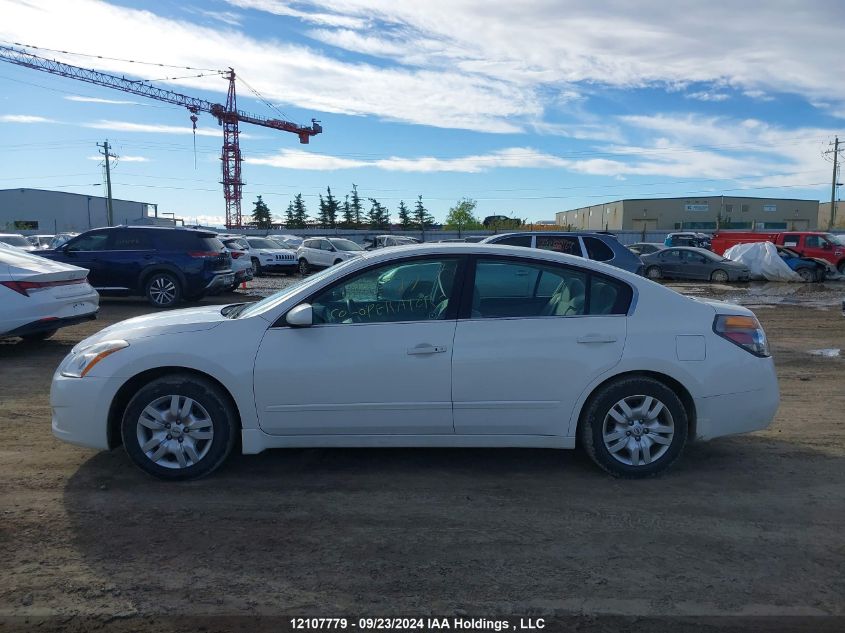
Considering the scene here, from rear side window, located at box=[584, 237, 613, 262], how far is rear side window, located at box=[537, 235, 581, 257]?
0.73ft

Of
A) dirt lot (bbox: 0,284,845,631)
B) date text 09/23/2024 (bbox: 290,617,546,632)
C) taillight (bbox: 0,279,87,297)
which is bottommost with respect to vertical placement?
date text 09/23/2024 (bbox: 290,617,546,632)

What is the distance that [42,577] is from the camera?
10.6ft

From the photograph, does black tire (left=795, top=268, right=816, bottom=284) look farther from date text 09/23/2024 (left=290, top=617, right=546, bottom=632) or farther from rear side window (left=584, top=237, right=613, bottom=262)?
date text 09/23/2024 (left=290, top=617, right=546, bottom=632)

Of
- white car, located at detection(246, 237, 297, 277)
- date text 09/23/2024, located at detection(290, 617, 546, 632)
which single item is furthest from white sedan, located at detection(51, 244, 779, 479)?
white car, located at detection(246, 237, 297, 277)

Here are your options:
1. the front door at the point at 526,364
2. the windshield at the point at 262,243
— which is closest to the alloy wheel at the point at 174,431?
the front door at the point at 526,364

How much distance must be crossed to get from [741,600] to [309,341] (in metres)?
2.78

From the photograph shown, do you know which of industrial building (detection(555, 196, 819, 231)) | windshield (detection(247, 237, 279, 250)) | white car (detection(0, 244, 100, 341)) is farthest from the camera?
industrial building (detection(555, 196, 819, 231))

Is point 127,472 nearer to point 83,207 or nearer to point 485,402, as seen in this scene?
point 485,402

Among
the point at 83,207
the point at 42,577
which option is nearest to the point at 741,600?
the point at 42,577

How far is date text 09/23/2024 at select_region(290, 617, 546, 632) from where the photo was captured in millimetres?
2846

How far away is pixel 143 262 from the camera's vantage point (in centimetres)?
1421

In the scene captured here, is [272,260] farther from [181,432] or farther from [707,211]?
[707,211]

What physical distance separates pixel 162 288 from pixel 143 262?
68cm

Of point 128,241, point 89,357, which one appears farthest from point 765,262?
point 89,357
